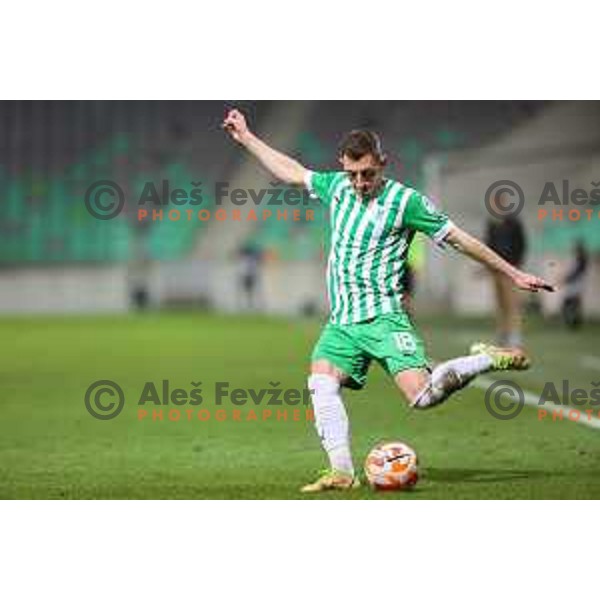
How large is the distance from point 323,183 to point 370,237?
0.33 metres

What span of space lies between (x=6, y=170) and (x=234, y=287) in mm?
4526

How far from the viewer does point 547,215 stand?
22266mm

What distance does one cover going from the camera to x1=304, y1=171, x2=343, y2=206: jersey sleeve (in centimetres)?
718

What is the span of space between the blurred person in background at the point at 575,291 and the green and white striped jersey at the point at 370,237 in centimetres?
1162

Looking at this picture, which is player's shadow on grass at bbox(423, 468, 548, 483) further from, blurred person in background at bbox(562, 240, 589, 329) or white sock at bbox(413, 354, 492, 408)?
blurred person in background at bbox(562, 240, 589, 329)

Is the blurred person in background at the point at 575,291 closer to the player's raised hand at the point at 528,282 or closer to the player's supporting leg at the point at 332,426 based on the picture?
the player's supporting leg at the point at 332,426

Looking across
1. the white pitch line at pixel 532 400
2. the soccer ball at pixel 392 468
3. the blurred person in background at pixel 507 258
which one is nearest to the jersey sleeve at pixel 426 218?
the soccer ball at pixel 392 468

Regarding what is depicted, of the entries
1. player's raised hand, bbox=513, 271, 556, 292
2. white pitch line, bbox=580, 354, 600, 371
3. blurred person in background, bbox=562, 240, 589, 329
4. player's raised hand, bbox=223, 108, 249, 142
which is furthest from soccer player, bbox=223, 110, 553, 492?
blurred person in background, bbox=562, 240, 589, 329

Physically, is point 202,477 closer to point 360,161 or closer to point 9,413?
point 360,161

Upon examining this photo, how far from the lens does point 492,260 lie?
6.84m

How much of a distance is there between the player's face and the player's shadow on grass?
1344mm

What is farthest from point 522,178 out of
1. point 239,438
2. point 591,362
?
point 239,438

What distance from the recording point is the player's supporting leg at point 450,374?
699cm
